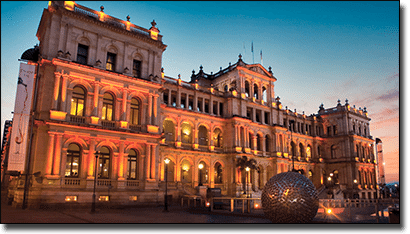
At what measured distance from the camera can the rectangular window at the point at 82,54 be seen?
30.1 meters

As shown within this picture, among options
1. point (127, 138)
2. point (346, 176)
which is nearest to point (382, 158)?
point (346, 176)

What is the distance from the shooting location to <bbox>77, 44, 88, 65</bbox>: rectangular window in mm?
30125

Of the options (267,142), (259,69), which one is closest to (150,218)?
(267,142)

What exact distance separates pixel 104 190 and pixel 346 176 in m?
54.4

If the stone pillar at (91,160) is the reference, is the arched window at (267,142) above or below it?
above

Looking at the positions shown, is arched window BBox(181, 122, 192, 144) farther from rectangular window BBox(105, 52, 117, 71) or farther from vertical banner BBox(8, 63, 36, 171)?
vertical banner BBox(8, 63, 36, 171)

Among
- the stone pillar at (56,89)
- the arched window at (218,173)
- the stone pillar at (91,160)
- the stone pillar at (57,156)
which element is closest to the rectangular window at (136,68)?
the stone pillar at (56,89)

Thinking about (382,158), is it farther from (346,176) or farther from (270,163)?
(270,163)

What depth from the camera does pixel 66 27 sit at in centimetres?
2911

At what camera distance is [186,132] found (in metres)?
46.3

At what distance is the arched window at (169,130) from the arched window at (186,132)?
1.83 metres

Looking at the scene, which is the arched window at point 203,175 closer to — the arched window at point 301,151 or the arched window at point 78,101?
the arched window at point 78,101

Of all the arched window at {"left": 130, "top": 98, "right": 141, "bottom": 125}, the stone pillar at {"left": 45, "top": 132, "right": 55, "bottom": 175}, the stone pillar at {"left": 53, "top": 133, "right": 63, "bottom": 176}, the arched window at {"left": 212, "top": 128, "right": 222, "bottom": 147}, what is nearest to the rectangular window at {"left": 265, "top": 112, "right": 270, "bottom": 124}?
the arched window at {"left": 212, "top": 128, "right": 222, "bottom": 147}

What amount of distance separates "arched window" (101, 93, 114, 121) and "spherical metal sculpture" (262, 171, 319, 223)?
65.9 ft
